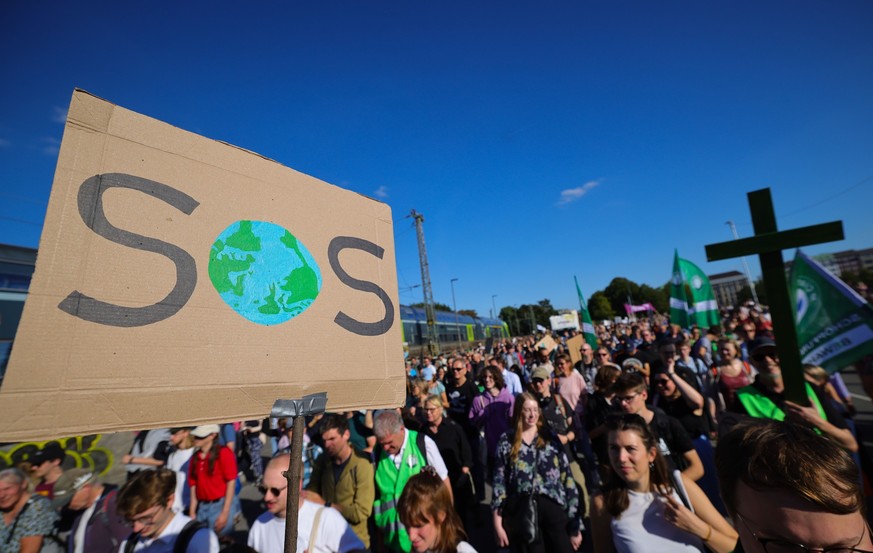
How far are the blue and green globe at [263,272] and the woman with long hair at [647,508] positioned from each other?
198 cm

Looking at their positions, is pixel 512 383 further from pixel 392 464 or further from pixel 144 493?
pixel 144 493

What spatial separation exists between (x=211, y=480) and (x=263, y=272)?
140 inches

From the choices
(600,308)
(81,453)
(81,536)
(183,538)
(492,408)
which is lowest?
(81,453)

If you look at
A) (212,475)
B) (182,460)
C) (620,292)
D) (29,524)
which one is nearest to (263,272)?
(29,524)

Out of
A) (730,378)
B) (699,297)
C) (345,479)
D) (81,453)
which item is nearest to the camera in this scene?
(345,479)

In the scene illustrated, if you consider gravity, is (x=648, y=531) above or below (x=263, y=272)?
below

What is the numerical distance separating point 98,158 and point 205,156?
0.30 meters

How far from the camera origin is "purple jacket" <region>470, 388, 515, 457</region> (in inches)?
171

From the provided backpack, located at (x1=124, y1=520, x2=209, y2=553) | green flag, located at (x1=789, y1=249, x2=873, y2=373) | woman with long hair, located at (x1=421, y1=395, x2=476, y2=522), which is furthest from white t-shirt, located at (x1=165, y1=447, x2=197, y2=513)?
green flag, located at (x1=789, y1=249, x2=873, y2=373)

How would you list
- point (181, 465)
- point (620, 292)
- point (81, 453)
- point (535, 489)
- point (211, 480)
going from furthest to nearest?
point (620, 292), point (81, 453), point (181, 465), point (211, 480), point (535, 489)

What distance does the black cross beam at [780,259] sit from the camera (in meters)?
2.36

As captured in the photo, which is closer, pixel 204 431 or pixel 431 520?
pixel 431 520

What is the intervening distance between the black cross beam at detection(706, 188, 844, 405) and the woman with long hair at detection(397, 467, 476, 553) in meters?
2.32

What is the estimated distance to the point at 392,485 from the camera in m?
2.88
